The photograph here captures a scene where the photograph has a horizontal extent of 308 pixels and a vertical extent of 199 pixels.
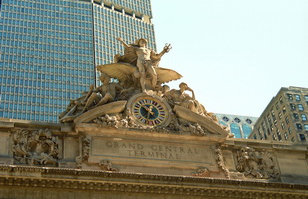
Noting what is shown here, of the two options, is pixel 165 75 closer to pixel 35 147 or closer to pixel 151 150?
pixel 151 150

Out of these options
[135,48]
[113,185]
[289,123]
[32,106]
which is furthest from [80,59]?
[113,185]

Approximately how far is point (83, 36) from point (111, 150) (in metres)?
64.4

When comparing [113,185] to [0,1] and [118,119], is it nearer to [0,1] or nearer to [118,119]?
[118,119]

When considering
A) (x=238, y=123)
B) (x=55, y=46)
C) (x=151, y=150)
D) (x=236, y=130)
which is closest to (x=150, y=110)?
(x=151, y=150)

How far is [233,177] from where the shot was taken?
35.2 metres

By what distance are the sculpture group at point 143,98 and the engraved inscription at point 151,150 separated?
988mm

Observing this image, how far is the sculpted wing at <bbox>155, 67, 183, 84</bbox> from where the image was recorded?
127 feet

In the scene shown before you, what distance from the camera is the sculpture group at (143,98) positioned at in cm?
3553

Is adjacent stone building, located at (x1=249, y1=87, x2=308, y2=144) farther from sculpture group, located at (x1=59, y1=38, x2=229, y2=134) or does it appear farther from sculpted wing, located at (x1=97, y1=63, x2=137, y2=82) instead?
sculpted wing, located at (x1=97, y1=63, x2=137, y2=82)

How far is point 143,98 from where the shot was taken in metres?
36.7

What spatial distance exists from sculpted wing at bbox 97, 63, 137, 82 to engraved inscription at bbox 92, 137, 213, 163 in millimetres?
5166

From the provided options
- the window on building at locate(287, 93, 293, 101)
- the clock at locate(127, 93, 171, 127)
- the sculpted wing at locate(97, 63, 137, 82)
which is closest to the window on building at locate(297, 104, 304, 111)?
the window on building at locate(287, 93, 293, 101)

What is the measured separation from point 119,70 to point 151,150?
19.7 ft

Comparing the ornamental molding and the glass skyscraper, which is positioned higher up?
the glass skyscraper
